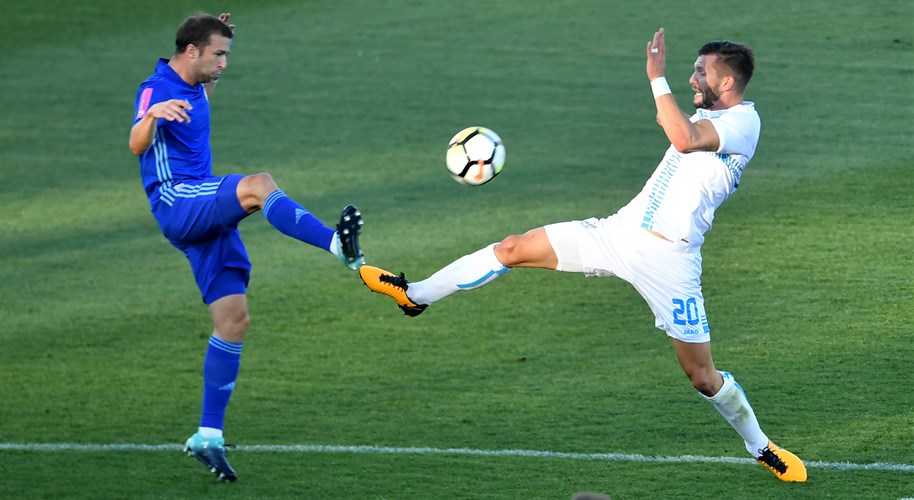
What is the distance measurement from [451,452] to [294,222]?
167 cm

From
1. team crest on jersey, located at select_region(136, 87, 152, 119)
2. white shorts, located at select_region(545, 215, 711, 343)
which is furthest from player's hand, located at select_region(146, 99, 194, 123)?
white shorts, located at select_region(545, 215, 711, 343)

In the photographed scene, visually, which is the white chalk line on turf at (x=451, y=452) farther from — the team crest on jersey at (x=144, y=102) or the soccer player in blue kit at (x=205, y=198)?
the team crest on jersey at (x=144, y=102)

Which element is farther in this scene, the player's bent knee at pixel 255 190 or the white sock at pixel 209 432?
the white sock at pixel 209 432

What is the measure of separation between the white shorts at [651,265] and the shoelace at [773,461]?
0.68 metres

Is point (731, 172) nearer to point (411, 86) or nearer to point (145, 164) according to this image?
point (145, 164)

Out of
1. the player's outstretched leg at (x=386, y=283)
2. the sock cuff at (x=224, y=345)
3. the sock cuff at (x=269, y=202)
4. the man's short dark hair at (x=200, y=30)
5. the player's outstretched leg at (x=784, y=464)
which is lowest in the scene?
the player's outstretched leg at (x=784, y=464)

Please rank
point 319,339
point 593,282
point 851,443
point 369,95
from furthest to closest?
point 369,95 → point 593,282 → point 319,339 → point 851,443

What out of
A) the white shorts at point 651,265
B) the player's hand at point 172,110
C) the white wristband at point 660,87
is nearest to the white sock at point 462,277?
the white shorts at point 651,265

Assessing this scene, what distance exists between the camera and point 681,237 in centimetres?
619

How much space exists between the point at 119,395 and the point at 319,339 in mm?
1358

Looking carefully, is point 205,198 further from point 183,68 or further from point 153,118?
point 183,68

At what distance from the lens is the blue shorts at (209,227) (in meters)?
6.27

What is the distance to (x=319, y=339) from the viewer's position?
28.7 ft

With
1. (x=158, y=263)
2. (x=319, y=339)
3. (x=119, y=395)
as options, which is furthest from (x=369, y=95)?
(x=119, y=395)
